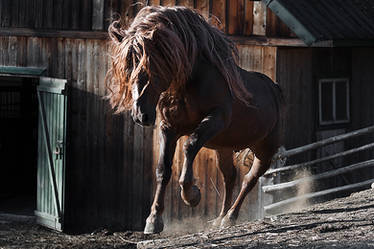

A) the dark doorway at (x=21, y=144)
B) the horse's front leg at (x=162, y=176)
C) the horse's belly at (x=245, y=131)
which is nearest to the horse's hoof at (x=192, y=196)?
the horse's front leg at (x=162, y=176)

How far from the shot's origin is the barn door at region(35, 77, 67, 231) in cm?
1120

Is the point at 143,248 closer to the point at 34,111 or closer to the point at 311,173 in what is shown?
the point at 311,173

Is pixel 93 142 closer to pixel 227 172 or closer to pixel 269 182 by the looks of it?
pixel 269 182

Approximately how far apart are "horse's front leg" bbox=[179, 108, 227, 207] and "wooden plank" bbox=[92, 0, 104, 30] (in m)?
4.91

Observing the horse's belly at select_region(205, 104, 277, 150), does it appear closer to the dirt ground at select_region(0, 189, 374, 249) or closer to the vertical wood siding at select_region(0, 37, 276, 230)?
the dirt ground at select_region(0, 189, 374, 249)

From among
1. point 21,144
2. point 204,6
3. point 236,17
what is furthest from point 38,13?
point 21,144

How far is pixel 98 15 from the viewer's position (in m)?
11.2

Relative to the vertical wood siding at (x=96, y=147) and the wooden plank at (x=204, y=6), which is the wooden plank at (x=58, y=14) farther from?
the wooden plank at (x=204, y=6)

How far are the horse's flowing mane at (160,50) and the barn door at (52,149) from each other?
4737 millimetres

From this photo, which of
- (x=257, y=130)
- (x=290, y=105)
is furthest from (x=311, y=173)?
(x=257, y=130)

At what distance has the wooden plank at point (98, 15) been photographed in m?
11.2

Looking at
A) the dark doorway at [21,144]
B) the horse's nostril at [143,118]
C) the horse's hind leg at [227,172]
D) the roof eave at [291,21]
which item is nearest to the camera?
the horse's nostril at [143,118]

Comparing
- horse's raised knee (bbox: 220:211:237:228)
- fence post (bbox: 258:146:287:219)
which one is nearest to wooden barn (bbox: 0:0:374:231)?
fence post (bbox: 258:146:287:219)

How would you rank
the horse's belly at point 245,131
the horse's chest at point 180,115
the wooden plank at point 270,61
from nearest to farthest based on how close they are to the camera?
1. the horse's chest at point 180,115
2. the horse's belly at point 245,131
3. the wooden plank at point 270,61
